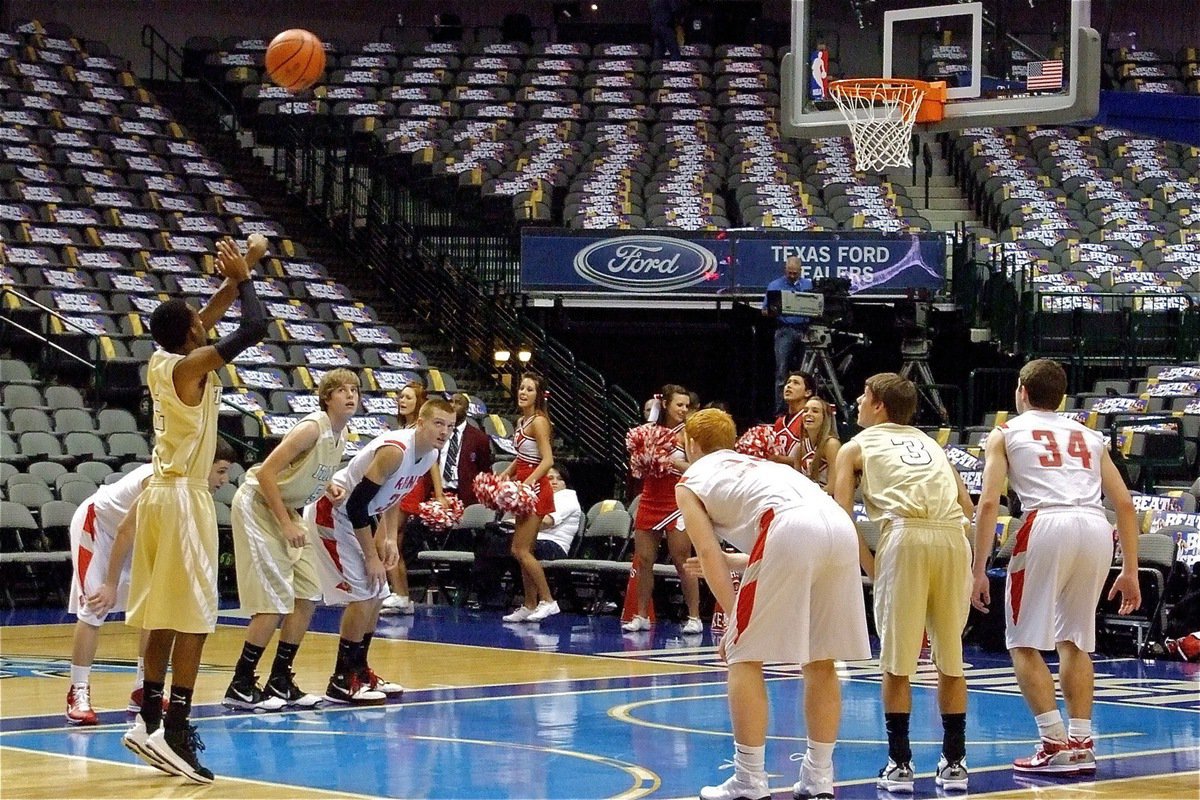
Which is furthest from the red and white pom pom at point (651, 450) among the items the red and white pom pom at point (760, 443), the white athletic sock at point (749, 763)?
the white athletic sock at point (749, 763)

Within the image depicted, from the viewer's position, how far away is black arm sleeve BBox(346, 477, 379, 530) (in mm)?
9281

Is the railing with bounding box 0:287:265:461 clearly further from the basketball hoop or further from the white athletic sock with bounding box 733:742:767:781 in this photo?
the white athletic sock with bounding box 733:742:767:781

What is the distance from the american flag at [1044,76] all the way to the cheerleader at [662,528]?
373 cm

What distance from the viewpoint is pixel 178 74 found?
96.4ft

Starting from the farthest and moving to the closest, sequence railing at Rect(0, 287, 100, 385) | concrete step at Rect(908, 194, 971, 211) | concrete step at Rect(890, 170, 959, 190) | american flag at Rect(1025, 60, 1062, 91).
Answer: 1. concrete step at Rect(890, 170, 959, 190)
2. concrete step at Rect(908, 194, 971, 211)
3. railing at Rect(0, 287, 100, 385)
4. american flag at Rect(1025, 60, 1062, 91)

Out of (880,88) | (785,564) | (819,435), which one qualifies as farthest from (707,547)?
(880,88)

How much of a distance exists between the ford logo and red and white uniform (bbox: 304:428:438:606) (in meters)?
10.9

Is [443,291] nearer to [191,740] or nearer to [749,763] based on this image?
[191,740]

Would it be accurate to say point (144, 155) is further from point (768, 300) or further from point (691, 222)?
point (768, 300)

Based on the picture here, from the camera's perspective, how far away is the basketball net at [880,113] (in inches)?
587

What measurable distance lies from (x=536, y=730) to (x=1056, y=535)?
265 cm

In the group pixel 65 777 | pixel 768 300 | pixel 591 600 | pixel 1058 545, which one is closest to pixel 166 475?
pixel 65 777

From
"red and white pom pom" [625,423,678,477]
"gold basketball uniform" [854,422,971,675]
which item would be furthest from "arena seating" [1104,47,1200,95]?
"gold basketball uniform" [854,422,971,675]

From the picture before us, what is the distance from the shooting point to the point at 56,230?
20875 mm
